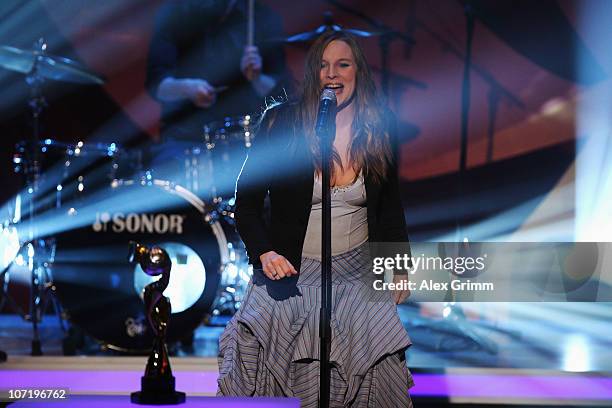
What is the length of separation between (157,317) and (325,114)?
0.70 m

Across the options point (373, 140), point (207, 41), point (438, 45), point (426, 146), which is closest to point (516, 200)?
point (426, 146)

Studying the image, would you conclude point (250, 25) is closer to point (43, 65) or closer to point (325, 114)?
point (43, 65)

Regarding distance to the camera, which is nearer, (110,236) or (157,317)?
(157,317)

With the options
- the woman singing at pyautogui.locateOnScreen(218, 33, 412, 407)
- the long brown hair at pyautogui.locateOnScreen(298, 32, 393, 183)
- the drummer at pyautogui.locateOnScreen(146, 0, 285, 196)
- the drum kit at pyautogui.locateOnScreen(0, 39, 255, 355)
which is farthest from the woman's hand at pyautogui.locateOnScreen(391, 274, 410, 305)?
the drummer at pyautogui.locateOnScreen(146, 0, 285, 196)

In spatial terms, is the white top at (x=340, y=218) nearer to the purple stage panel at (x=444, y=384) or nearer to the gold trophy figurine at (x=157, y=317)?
the gold trophy figurine at (x=157, y=317)

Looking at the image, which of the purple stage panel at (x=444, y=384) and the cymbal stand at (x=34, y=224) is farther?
the cymbal stand at (x=34, y=224)

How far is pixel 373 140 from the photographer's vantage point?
2.98m

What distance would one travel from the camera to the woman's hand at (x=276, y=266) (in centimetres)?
271

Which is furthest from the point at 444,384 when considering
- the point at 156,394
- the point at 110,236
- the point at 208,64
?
the point at 208,64

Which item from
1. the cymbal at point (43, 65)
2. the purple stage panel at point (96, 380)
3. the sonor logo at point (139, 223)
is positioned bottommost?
the purple stage panel at point (96, 380)

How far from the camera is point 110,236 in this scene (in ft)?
14.9

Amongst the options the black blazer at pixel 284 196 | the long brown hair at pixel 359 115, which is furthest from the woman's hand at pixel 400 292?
the long brown hair at pixel 359 115

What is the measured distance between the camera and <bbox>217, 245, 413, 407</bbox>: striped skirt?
2.83 m

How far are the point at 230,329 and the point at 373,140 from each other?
2.56ft
